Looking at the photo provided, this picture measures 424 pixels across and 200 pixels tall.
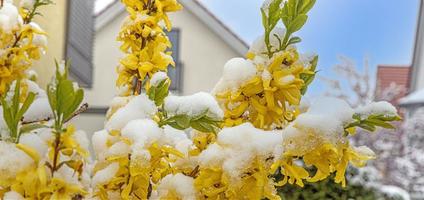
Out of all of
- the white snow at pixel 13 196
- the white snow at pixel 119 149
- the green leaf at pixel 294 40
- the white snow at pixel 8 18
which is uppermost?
the green leaf at pixel 294 40

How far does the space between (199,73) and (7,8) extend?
4.12m

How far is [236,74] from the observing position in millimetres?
324

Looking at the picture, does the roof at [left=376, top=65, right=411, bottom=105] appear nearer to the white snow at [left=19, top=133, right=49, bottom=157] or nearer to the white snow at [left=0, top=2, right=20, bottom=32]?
the white snow at [left=0, top=2, right=20, bottom=32]

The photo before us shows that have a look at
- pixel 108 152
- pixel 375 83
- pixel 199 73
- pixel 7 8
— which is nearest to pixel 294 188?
pixel 7 8

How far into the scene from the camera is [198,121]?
0.30m

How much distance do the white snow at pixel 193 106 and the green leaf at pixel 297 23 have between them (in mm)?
60

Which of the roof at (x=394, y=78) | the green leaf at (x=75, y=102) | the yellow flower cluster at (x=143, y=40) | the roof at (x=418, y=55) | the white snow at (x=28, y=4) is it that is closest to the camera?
the green leaf at (x=75, y=102)

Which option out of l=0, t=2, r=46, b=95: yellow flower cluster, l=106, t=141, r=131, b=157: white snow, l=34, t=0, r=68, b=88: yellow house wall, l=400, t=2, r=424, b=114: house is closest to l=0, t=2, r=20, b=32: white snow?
l=0, t=2, r=46, b=95: yellow flower cluster

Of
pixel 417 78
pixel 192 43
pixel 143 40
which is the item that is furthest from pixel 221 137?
pixel 417 78

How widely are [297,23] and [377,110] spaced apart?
64mm

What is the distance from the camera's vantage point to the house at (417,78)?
4539 millimetres

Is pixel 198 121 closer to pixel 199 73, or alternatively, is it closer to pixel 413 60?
pixel 199 73

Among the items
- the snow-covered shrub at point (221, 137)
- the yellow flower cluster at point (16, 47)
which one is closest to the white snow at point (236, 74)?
→ the snow-covered shrub at point (221, 137)

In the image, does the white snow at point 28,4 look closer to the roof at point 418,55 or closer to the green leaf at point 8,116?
the green leaf at point 8,116
